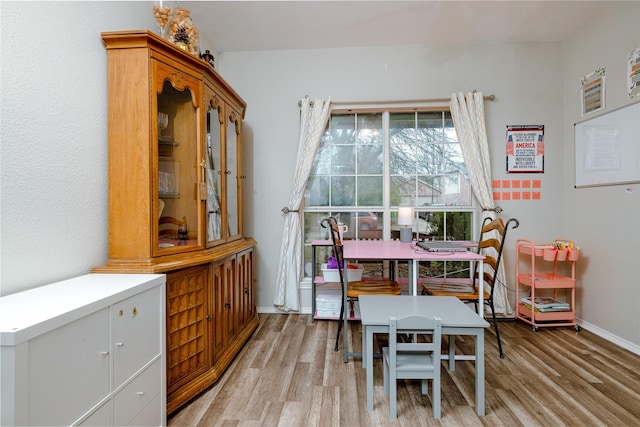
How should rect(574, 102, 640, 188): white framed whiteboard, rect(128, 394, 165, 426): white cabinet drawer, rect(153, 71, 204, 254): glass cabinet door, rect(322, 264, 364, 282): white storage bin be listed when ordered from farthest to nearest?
rect(322, 264, 364, 282): white storage bin < rect(574, 102, 640, 188): white framed whiteboard < rect(153, 71, 204, 254): glass cabinet door < rect(128, 394, 165, 426): white cabinet drawer

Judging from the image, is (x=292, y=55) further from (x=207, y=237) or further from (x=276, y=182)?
(x=207, y=237)

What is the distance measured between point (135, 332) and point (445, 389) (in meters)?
1.75

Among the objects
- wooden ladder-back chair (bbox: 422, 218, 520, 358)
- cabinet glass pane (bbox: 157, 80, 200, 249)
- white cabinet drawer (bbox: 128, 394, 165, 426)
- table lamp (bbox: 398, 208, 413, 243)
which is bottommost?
white cabinet drawer (bbox: 128, 394, 165, 426)

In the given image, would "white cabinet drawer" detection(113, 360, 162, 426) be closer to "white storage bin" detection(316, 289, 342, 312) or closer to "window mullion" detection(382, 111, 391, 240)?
"white storage bin" detection(316, 289, 342, 312)

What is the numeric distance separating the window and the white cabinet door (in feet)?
7.48

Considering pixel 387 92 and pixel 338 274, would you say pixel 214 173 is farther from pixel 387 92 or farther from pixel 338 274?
pixel 387 92

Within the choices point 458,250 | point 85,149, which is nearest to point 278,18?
point 85,149

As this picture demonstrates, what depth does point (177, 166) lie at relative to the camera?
1.82m

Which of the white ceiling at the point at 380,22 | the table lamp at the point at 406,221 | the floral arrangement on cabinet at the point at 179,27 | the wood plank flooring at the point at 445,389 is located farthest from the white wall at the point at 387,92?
the floral arrangement on cabinet at the point at 179,27

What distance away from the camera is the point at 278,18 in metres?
2.63

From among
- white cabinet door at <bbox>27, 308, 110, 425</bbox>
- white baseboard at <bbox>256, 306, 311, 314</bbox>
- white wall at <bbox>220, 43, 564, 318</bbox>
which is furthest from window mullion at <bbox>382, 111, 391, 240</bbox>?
white cabinet door at <bbox>27, 308, 110, 425</bbox>

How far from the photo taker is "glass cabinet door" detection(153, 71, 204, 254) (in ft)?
5.49

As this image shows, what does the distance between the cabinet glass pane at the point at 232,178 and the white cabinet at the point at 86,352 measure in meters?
1.03

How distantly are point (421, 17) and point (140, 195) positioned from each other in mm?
2663
